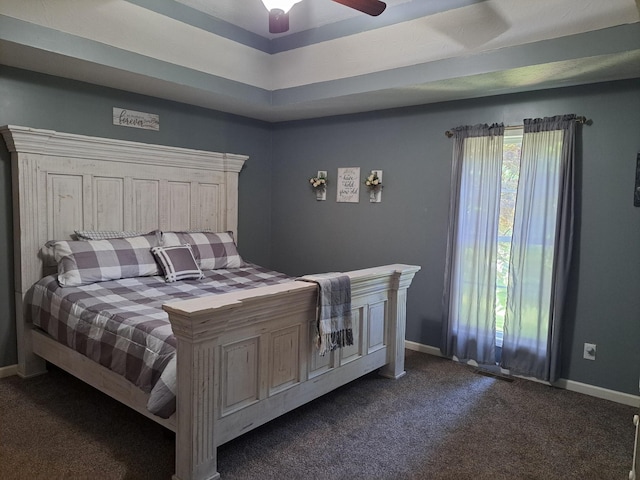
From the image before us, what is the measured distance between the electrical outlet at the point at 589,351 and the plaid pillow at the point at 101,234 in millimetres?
3479

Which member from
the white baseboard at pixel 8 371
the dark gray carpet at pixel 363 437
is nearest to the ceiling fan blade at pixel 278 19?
the dark gray carpet at pixel 363 437

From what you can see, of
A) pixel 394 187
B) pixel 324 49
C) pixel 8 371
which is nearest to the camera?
pixel 8 371

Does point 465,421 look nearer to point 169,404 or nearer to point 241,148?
point 169,404

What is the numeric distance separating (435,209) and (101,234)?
8.93 feet

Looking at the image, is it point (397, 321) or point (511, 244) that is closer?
point (397, 321)

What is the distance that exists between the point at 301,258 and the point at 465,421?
2.55m

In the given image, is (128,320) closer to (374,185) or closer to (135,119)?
(135,119)

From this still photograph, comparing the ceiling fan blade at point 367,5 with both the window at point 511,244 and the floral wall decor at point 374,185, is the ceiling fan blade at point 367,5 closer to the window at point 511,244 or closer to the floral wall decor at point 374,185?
the window at point 511,244

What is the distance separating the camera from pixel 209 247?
3.86m

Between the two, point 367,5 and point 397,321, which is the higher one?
point 367,5

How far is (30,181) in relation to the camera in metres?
3.12

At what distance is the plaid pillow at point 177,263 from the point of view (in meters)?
3.33

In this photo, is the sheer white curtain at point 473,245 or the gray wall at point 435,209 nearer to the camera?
the gray wall at point 435,209

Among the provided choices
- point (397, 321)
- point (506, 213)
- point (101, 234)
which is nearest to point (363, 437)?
point (397, 321)
